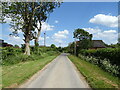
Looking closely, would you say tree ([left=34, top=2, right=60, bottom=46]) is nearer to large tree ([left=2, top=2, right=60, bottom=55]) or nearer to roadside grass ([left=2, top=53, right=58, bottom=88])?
large tree ([left=2, top=2, right=60, bottom=55])

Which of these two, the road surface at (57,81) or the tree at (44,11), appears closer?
the road surface at (57,81)

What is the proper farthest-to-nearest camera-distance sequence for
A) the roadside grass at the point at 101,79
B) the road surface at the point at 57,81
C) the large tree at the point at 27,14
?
the large tree at the point at 27,14
the roadside grass at the point at 101,79
the road surface at the point at 57,81

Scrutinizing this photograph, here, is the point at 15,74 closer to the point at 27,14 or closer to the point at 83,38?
the point at 27,14

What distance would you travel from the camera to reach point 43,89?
579 centimetres

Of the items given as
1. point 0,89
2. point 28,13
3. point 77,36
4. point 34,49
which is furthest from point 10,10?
point 77,36

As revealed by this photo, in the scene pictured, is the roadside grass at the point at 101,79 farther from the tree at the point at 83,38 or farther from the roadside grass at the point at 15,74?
the tree at the point at 83,38

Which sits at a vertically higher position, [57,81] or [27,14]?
[27,14]

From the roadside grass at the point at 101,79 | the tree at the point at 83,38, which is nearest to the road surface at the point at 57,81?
the roadside grass at the point at 101,79

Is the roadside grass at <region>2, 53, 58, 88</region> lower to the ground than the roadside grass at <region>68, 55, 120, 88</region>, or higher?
higher

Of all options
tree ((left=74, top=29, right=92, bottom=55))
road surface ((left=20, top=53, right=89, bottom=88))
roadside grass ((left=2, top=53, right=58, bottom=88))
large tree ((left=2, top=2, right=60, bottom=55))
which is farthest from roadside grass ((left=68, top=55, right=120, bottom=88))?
tree ((left=74, top=29, right=92, bottom=55))

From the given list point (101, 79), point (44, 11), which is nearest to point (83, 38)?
point (44, 11)

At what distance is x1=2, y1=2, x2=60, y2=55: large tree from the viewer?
19.8 meters

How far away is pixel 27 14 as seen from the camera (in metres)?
23.8

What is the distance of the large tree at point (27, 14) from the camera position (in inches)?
781
